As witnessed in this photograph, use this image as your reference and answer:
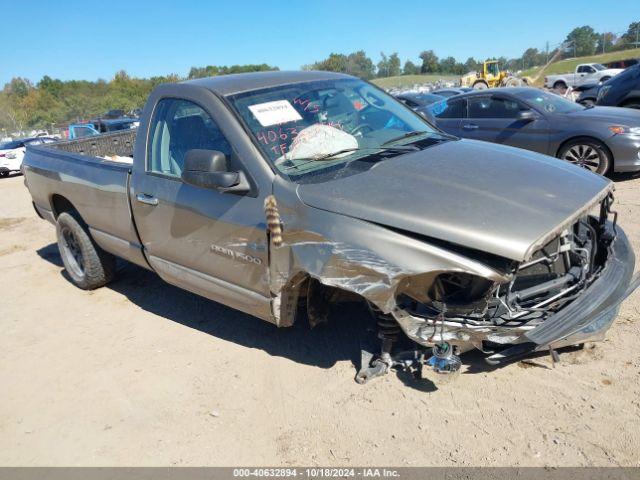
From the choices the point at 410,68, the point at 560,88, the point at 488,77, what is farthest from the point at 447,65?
the point at 560,88

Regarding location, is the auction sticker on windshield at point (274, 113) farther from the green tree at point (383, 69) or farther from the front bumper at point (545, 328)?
the green tree at point (383, 69)

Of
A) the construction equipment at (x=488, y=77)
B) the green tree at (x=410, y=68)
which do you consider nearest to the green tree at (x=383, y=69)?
the green tree at (x=410, y=68)

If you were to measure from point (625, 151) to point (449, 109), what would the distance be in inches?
118

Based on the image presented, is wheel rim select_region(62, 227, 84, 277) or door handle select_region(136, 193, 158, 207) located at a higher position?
door handle select_region(136, 193, 158, 207)

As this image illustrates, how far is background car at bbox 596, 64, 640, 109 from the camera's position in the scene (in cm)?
953

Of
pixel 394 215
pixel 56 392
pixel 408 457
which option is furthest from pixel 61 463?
pixel 394 215

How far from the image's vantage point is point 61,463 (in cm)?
277

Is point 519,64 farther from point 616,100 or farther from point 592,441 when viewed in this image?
point 592,441

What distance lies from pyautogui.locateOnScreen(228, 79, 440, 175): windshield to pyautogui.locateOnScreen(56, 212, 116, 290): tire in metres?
2.47

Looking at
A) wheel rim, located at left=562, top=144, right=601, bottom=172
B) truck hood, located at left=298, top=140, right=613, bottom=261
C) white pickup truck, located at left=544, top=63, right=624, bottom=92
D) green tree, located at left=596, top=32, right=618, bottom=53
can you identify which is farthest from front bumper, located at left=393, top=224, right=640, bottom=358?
green tree, located at left=596, top=32, right=618, bottom=53

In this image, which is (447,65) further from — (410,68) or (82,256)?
(82,256)

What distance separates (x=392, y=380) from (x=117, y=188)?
2542 mm

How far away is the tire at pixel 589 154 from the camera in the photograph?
699 cm

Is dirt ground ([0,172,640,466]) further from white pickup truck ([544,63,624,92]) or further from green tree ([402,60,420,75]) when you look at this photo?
green tree ([402,60,420,75])
